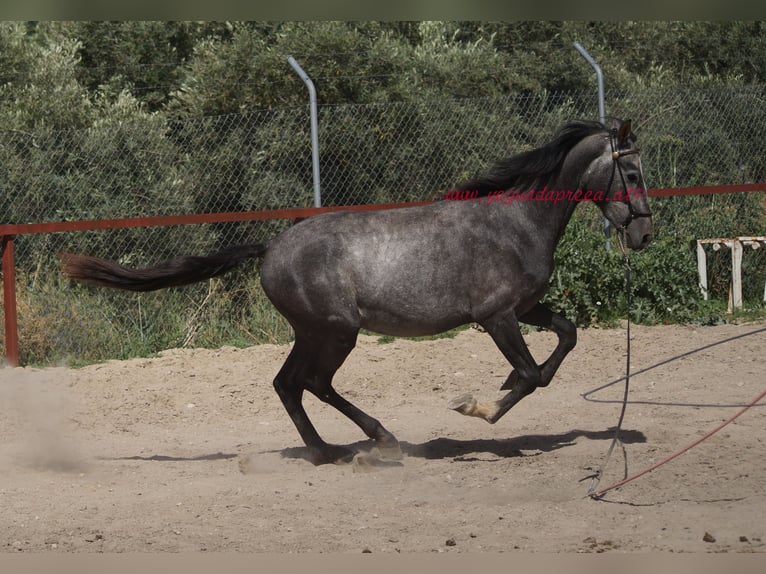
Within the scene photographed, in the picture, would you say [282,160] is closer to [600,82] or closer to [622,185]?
[600,82]

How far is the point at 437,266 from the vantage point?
582 centimetres

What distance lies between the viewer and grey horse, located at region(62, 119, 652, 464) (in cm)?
577

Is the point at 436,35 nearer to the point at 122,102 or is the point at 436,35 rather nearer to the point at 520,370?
the point at 122,102

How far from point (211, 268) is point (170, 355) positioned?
9.65 feet

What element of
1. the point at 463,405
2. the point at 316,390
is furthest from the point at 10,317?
the point at 463,405

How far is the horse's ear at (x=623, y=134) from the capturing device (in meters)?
5.80

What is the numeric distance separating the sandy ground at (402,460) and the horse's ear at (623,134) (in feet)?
4.45

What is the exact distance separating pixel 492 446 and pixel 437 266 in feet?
4.08

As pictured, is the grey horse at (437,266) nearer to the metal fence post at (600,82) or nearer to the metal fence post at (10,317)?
the metal fence post at (10,317)

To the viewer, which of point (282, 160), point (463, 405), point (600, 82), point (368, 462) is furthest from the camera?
point (282, 160)

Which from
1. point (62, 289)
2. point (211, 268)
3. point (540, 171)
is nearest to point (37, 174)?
point (62, 289)

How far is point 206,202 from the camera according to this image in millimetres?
11180

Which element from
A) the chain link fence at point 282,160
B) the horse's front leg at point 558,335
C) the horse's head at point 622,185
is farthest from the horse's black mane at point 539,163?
the chain link fence at point 282,160

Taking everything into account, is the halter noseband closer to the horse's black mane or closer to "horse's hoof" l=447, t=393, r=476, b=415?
the horse's black mane
